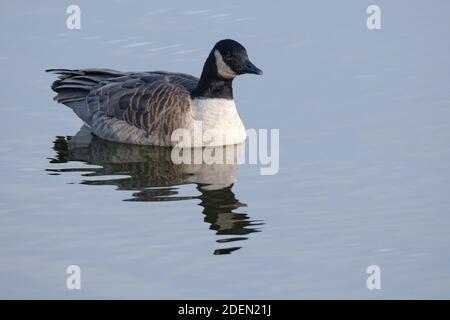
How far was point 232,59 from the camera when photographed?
1781 cm

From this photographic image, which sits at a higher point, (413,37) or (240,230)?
(413,37)

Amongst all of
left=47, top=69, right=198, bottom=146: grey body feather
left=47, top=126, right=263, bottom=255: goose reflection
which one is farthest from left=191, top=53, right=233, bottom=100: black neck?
left=47, top=126, right=263, bottom=255: goose reflection

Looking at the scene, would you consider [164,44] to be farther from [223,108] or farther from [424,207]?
[424,207]

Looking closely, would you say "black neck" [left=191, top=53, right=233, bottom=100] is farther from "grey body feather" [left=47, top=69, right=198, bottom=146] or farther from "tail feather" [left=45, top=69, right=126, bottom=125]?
"tail feather" [left=45, top=69, right=126, bottom=125]

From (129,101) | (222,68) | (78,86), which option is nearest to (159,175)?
(222,68)

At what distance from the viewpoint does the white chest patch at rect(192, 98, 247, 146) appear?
18.1 metres

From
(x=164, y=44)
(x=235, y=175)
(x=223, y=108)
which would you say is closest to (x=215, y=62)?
(x=223, y=108)

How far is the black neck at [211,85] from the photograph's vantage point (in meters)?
18.1

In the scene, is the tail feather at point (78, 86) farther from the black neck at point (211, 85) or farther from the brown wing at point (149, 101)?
the black neck at point (211, 85)

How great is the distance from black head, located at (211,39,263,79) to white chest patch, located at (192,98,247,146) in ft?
1.89

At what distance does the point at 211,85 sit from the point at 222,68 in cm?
35

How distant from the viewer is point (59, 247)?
13.8 metres

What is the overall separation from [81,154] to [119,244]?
4.62m

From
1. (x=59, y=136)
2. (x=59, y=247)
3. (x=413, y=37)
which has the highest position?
(x=413, y=37)
